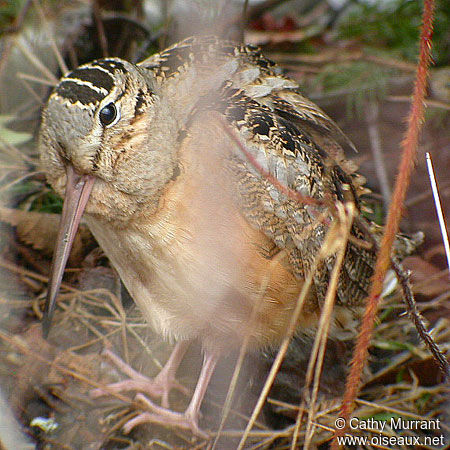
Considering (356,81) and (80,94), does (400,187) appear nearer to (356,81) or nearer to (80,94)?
(80,94)

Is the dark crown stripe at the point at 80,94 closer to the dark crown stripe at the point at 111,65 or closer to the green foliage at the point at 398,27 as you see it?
the dark crown stripe at the point at 111,65

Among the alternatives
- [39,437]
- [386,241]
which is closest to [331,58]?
[386,241]

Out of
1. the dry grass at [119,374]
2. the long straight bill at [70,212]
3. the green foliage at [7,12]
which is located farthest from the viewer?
the green foliage at [7,12]

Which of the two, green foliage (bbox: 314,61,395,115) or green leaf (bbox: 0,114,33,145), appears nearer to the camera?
green leaf (bbox: 0,114,33,145)

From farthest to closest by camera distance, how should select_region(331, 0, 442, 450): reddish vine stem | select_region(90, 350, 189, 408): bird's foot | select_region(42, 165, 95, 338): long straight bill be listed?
select_region(90, 350, 189, 408): bird's foot, select_region(42, 165, 95, 338): long straight bill, select_region(331, 0, 442, 450): reddish vine stem

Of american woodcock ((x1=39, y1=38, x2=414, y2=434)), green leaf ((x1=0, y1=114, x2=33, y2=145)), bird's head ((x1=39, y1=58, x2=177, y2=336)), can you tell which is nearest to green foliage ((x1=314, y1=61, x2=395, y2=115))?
american woodcock ((x1=39, y1=38, x2=414, y2=434))

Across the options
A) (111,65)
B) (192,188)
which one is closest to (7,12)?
(111,65)

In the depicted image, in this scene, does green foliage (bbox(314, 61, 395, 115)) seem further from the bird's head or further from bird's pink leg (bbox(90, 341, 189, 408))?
bird's pink leg (bbox(90, 341, 189, 408))

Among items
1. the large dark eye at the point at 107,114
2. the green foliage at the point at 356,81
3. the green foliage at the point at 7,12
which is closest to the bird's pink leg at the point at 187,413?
the large dark eye at the point at 107,114

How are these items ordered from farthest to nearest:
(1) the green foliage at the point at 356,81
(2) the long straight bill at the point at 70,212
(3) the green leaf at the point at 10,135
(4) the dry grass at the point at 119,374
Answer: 1. (1) the green foliage at the point at 356,81
2. (3) the green leaf at the point at 10,135
3. (4) the dry grass at the point at 119,374
4. (2) the long straight bill at the point at 70,212
